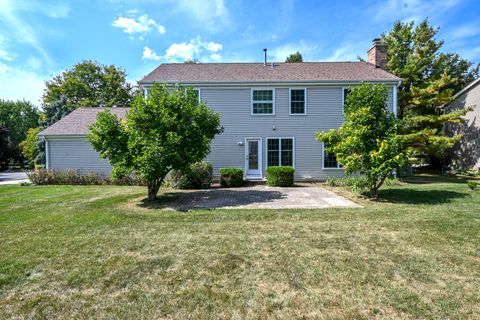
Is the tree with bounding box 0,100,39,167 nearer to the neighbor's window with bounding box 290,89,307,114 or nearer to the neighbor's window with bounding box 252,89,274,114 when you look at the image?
the neighbor's window with bounding box 252,89,274,114

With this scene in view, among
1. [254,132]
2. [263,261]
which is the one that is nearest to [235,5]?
[254,132]

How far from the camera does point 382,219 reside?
632 cm

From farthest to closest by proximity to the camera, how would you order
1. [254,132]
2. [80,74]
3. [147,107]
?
1. [80,74]
2. [254,132]
3. [147,107]

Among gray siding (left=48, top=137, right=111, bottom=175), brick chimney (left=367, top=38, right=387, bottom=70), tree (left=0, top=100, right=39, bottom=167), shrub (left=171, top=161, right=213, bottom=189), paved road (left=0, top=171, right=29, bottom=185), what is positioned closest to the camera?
shrub (left=171, top=161, right=213, bottom=189)

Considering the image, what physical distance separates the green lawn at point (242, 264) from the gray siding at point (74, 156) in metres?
7.81

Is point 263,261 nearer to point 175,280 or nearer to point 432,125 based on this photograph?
point 175,280

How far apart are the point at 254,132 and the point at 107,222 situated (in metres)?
9.10

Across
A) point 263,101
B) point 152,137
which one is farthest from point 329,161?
point 152,137

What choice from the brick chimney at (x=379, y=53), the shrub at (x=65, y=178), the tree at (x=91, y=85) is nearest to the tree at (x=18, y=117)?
the tree at (x=91, y=85)

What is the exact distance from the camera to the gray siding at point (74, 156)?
1444 centimetres

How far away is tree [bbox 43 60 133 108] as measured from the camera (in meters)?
30.8

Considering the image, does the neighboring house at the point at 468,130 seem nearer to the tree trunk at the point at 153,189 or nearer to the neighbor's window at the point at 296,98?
the neighbor's window at the point at 296,98

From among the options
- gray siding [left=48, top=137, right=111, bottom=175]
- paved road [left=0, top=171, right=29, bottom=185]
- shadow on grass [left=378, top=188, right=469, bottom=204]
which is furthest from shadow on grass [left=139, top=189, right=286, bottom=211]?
paved road [left=0, top=171, right=29, bottom=185]

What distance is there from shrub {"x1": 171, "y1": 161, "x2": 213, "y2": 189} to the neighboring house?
18.0m
